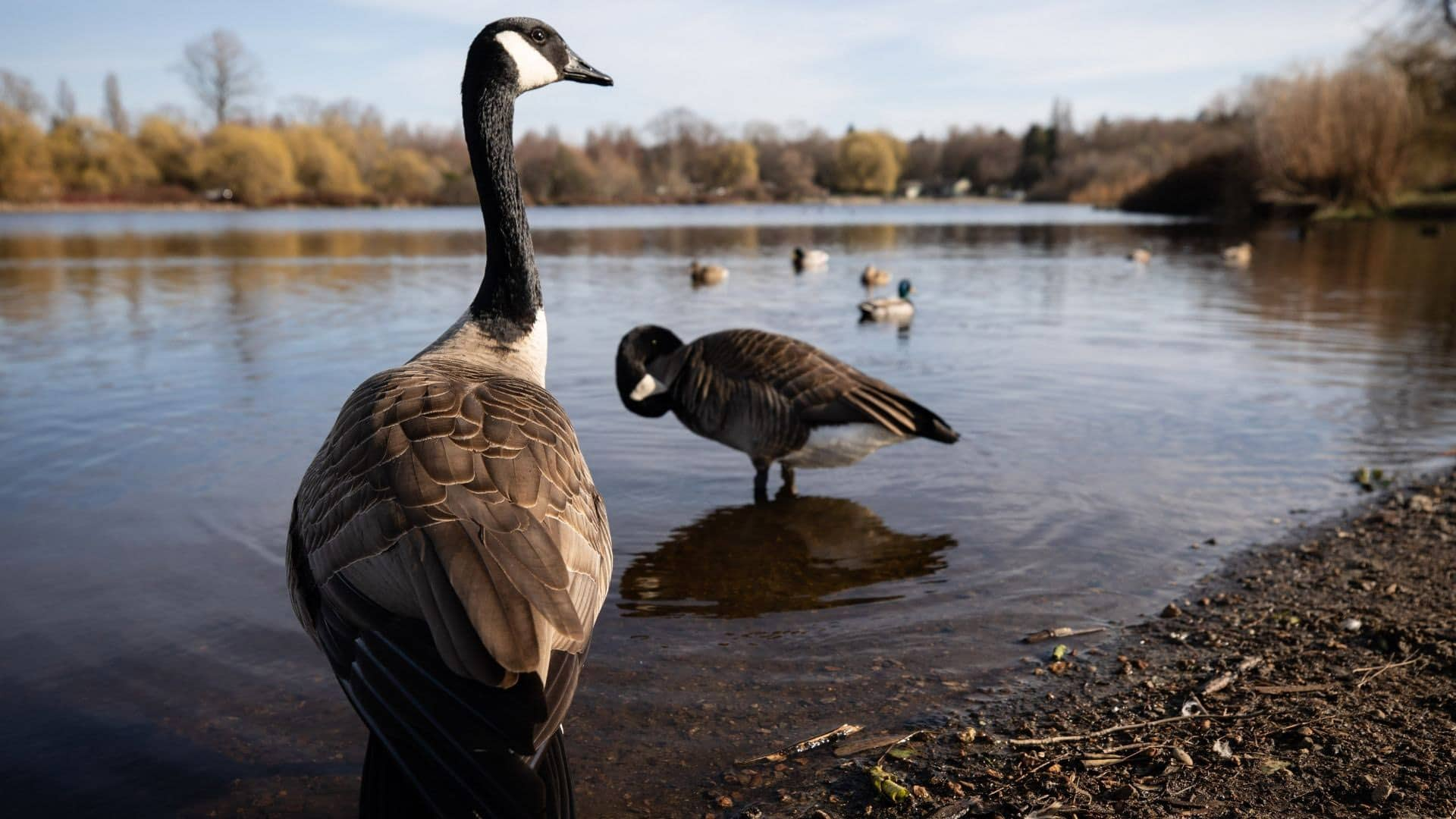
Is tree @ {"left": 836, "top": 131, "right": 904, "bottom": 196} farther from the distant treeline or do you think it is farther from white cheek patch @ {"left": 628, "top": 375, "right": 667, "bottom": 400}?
white cheek patch @ {"left": 628, "top": 375, "right": 667, "bottom": 400}

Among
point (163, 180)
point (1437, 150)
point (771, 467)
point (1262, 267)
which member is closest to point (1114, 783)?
point (771, 467)

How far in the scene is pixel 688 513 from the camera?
247 inches

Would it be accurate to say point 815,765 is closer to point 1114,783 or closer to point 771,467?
point 1114,783

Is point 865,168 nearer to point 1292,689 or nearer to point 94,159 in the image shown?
point 94,159

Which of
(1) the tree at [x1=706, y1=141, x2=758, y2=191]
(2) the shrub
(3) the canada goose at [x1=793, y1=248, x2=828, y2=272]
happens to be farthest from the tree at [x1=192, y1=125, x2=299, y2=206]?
(2) the shrub

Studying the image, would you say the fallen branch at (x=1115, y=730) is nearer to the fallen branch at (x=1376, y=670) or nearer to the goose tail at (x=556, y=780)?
the fallen branch at (x=1376, y=670)

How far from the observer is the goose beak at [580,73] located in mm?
4266

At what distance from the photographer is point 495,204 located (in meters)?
3.97

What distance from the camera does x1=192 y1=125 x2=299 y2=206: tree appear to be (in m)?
81.1

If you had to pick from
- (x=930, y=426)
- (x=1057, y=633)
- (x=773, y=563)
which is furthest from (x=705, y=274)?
(x=1057, y=633)

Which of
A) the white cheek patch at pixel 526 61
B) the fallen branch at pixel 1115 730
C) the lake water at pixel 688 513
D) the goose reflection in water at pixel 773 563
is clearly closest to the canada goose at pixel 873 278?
the lake water at pixel 688 513

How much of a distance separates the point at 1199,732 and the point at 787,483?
3.92m

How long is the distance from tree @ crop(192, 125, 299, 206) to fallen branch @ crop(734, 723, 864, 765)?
296 feet

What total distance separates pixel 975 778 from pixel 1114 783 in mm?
422
